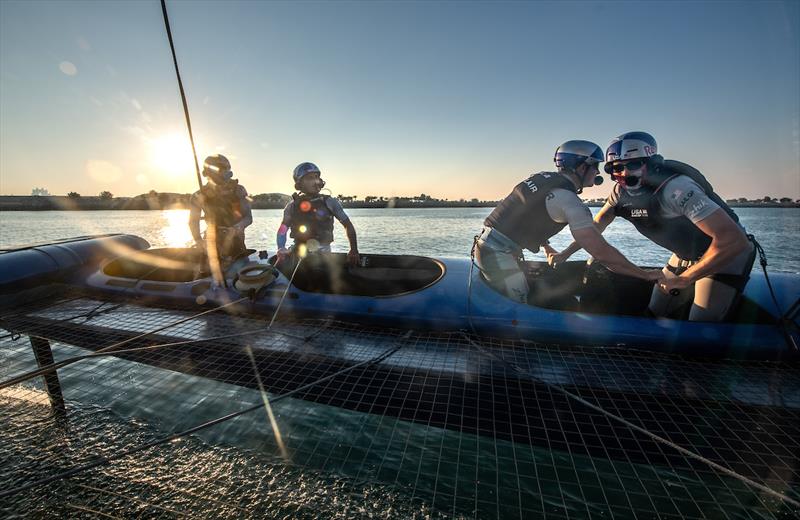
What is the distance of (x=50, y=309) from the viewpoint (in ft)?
17.5

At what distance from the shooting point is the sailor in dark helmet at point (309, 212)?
5309 millimetres

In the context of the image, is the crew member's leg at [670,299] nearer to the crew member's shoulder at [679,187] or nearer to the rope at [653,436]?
the crew member's shoulder at [679,187]

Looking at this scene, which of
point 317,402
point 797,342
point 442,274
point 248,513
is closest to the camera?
point 248,513

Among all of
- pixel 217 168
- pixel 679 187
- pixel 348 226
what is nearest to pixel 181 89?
pixel 217 168

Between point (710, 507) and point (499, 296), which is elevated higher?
point (499, 296)

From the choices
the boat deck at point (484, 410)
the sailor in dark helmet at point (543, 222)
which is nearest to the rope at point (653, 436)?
the boat deck at point (484, 410)

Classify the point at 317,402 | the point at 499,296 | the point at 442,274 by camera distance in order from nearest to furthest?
the point at 317,402 < the point at 499,296 < the point at 442,274

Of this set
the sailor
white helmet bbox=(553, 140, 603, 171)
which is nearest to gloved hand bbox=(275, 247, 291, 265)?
white helmet bbox=(553, 140, 603, 171)

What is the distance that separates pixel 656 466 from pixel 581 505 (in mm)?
683

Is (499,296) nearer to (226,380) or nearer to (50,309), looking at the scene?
(226,380)

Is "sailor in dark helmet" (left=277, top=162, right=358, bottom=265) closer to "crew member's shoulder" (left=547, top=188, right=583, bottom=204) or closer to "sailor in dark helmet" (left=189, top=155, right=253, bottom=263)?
"sailor in dark helmet" (left=189, top=155, right=253, bottom=263)

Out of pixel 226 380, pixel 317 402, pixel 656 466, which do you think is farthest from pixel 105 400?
pixel 656 466

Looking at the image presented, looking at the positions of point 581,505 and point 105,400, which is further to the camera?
point 105,400

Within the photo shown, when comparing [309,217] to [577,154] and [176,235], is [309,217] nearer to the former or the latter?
[577,154]
